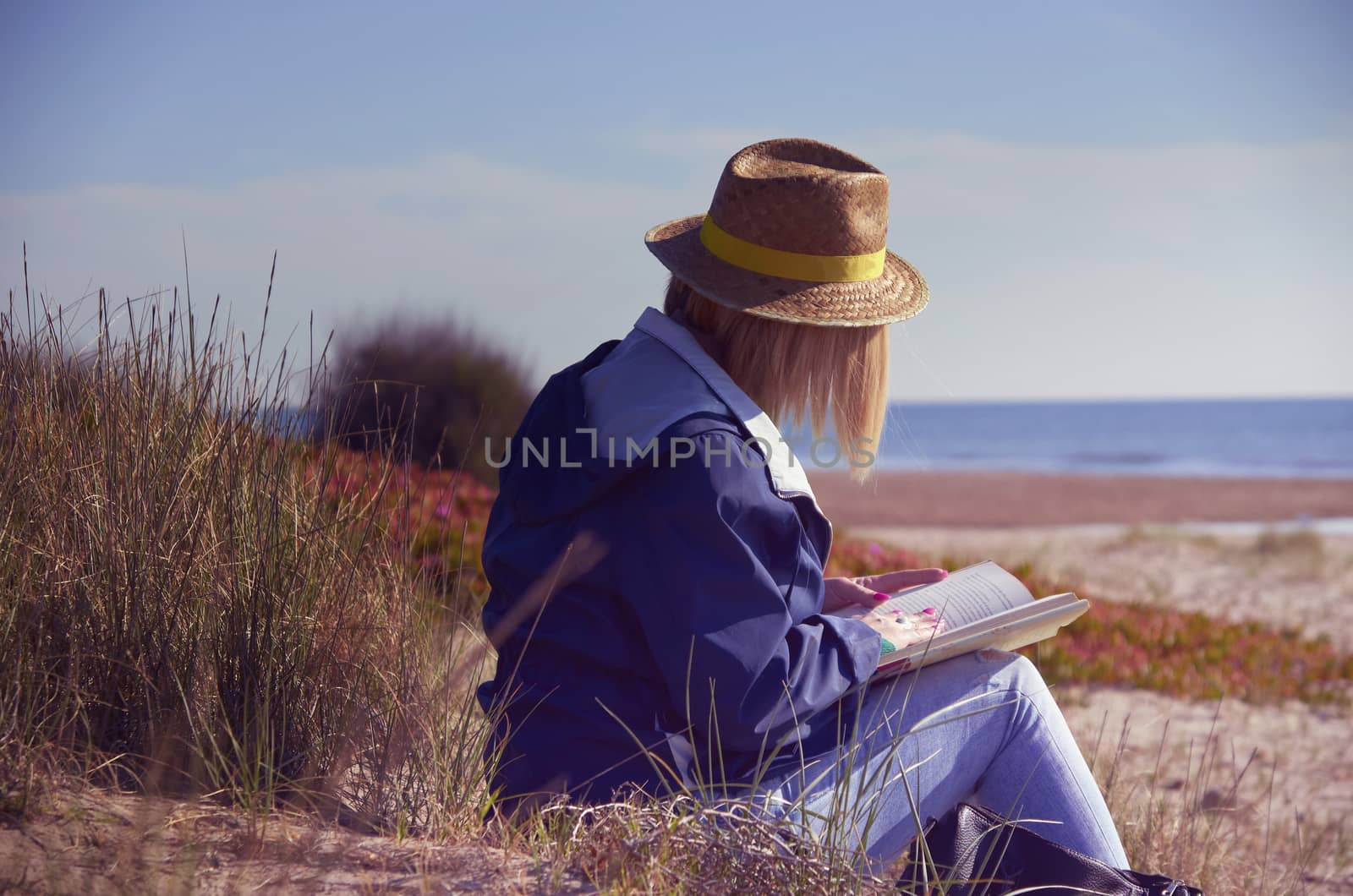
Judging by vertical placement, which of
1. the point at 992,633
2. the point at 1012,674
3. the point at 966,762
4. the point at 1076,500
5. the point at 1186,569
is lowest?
the point at 1076,500

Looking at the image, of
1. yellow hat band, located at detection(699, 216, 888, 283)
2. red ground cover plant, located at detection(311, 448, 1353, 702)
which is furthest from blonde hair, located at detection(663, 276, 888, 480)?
red ground cover plant, located at detection(311, 448, 1353, 702)

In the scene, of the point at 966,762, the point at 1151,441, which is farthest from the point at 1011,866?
the point at 1151,441

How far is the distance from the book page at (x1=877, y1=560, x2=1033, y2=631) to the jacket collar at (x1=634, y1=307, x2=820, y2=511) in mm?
384

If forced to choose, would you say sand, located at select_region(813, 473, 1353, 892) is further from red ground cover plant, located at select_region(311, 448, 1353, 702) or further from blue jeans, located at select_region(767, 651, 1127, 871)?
blue jeans, located at select_region(767, 651, 1127, 871)

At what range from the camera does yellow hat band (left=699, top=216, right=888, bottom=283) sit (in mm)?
2211

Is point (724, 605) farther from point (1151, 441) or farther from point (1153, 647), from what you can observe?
point (1151, 441)

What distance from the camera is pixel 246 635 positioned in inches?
83.5

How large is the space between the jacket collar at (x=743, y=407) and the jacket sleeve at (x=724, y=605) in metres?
0.06

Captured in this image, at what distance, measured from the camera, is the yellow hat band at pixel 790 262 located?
2211mm

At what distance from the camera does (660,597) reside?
5.89 feet

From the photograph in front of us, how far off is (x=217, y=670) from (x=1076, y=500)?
81.6 ft

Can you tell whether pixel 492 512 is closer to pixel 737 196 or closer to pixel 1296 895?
pixel 737 196

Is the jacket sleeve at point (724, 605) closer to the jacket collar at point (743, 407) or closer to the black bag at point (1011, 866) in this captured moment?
the jacket collar at point (743, 407)

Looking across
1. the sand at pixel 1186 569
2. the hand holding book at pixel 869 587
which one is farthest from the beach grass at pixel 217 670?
the sand at pixel 1186 569
